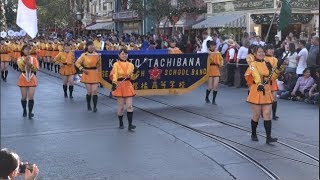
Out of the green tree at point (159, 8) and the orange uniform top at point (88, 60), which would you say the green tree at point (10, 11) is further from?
the orange uniform top at point (88, 60)

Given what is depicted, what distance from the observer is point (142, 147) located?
8.91 metres

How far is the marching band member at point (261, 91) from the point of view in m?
9.01

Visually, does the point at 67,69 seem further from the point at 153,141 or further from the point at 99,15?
the point at 99,15

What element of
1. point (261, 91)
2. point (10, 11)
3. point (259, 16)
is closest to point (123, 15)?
point (10, 11)

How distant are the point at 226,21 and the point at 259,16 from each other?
192 centimetres

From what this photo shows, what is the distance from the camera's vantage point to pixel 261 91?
8.91m

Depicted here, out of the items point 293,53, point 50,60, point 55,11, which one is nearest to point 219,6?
point 50,60

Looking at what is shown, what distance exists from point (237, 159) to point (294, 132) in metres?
2.38

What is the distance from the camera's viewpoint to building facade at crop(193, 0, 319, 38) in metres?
26.9

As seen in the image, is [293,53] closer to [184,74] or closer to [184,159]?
[184,74]

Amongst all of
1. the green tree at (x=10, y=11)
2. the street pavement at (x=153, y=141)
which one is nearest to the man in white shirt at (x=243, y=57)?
the street pavement at (x=153, y=141)

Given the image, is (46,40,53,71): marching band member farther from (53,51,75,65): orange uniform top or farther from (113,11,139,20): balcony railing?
(113,11,139,20): balcony railing

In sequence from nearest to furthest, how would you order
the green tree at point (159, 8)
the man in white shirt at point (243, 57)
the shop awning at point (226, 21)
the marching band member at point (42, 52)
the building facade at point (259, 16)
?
the man in white shirt at point (243, 57), the building facade at point (259, 16), the shop awning at point (226, 21), the marching band member at point (42, 52), the green tree at point (159, 8)

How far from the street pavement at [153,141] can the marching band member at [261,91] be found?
37 centimetres
